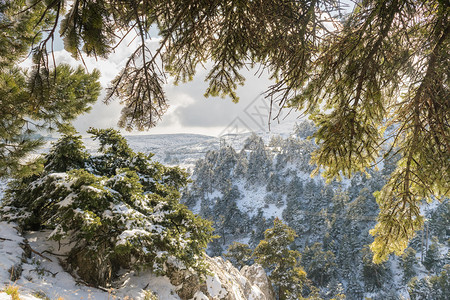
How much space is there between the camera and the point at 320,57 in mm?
2906

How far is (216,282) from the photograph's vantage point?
8.25 m

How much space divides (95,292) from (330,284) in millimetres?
47058

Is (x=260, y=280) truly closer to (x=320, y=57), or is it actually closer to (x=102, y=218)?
(x=102, y=218)

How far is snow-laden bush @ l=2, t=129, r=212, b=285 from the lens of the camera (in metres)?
5.88

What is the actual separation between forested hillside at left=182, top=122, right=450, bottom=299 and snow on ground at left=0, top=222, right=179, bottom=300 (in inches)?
982

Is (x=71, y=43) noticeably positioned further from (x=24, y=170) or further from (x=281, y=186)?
(x=281, y=186)

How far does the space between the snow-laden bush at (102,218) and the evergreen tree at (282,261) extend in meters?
11.0

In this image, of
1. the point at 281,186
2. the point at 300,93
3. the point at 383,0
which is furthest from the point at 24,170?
the point at 281,186

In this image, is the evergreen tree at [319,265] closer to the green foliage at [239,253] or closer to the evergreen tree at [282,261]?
the green foliage at [239,253]

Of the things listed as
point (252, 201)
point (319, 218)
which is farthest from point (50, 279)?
point (252, 201)

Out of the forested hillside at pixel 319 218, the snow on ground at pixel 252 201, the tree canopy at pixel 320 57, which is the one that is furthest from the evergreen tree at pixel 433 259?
the tree canopy at pixel 320 57

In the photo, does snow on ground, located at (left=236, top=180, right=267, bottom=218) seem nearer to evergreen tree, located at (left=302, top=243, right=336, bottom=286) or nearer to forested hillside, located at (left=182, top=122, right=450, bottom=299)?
forested hillside, located at (left=182, top=122, right=450, bottom=299)

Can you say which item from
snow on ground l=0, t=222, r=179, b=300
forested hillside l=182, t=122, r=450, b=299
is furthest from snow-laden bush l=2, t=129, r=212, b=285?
forested hillside l=182, t=122, r=450, b=299

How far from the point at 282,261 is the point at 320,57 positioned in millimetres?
17361
